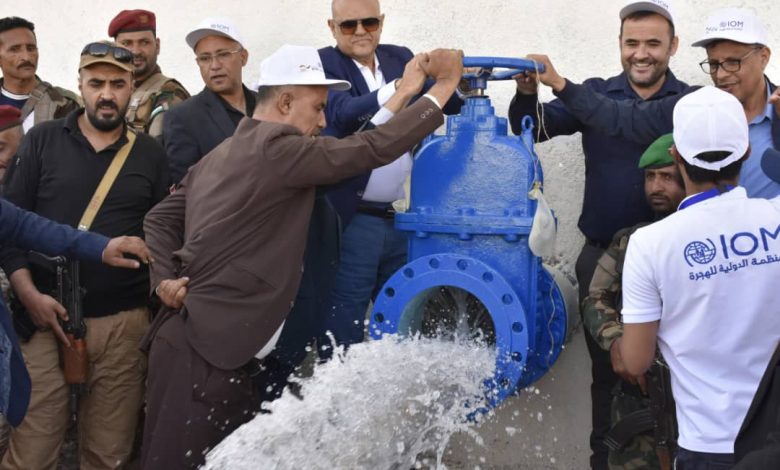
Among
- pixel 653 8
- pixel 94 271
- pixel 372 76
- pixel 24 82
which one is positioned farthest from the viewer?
pixel 24 82

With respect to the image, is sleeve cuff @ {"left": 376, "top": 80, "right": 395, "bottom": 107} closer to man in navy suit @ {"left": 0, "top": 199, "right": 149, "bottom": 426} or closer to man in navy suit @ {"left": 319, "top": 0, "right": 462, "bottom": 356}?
man in navy suit @ {"left": 319, "top": 0, "right": 462, "bottom": 356}

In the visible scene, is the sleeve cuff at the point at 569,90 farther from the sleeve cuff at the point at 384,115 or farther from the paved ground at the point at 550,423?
the paved ground at the point at 550,423

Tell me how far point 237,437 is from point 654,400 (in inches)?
52.1

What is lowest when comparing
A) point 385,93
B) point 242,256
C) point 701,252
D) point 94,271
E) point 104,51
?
point 94,271

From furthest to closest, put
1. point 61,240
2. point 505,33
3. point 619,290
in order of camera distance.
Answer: point 505,33 < point 61,240 < point 619,290

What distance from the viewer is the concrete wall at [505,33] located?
14.7 ft

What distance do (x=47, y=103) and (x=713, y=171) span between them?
332cm

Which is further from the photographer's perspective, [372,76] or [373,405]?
[372,76]

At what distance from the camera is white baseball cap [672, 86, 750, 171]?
9.67ft

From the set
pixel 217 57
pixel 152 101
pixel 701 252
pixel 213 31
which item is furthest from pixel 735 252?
pixel 152 101

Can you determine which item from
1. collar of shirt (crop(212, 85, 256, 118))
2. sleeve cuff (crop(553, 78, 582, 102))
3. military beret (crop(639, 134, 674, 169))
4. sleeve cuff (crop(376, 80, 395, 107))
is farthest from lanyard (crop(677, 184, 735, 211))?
collar of shirt (crop(212, 85, 256, 118))

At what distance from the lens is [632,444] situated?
12.5ft

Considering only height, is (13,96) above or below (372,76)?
below

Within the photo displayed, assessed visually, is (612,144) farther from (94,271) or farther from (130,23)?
(130,23)
